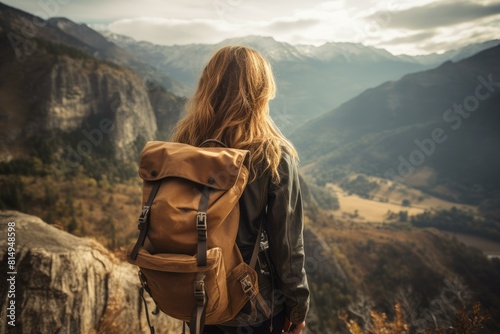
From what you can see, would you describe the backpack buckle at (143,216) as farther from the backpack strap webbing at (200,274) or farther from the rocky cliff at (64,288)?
the rocky cliff at (64,288)

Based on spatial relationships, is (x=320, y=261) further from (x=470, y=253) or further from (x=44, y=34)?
(x=44, y=34)

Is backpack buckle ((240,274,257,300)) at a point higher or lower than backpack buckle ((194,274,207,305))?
lower

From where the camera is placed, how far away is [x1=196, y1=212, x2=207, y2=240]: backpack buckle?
1.58 metres

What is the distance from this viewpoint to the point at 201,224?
5.20 feet

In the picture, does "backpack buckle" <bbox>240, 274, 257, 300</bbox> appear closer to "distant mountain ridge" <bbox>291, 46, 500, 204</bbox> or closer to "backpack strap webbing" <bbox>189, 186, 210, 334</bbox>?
"backpack strap webbing" <bbox>189, 186, 210, 334</bbox>

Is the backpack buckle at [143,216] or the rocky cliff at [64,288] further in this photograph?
the rocky cliff at [64,288]

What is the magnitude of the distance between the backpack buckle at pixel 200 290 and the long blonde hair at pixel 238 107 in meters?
0.76

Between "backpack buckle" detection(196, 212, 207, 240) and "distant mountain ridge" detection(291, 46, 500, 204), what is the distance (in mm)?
116147

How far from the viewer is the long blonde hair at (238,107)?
199 cm

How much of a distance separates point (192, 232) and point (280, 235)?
2.10 ft

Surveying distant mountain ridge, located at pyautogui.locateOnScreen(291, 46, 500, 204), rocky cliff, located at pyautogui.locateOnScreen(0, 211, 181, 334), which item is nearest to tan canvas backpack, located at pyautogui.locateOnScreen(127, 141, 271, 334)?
rocky cliff, located at pyautogui.locateOnScreen(0, 211, 181, 334)

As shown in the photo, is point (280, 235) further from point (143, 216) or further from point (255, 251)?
point (143, 216)

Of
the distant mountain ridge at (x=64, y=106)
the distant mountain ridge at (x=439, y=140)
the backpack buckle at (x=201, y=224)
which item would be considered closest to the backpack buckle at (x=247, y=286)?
the backpack buckle at (x=201, y=224)

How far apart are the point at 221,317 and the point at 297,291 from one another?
1.79 ft
